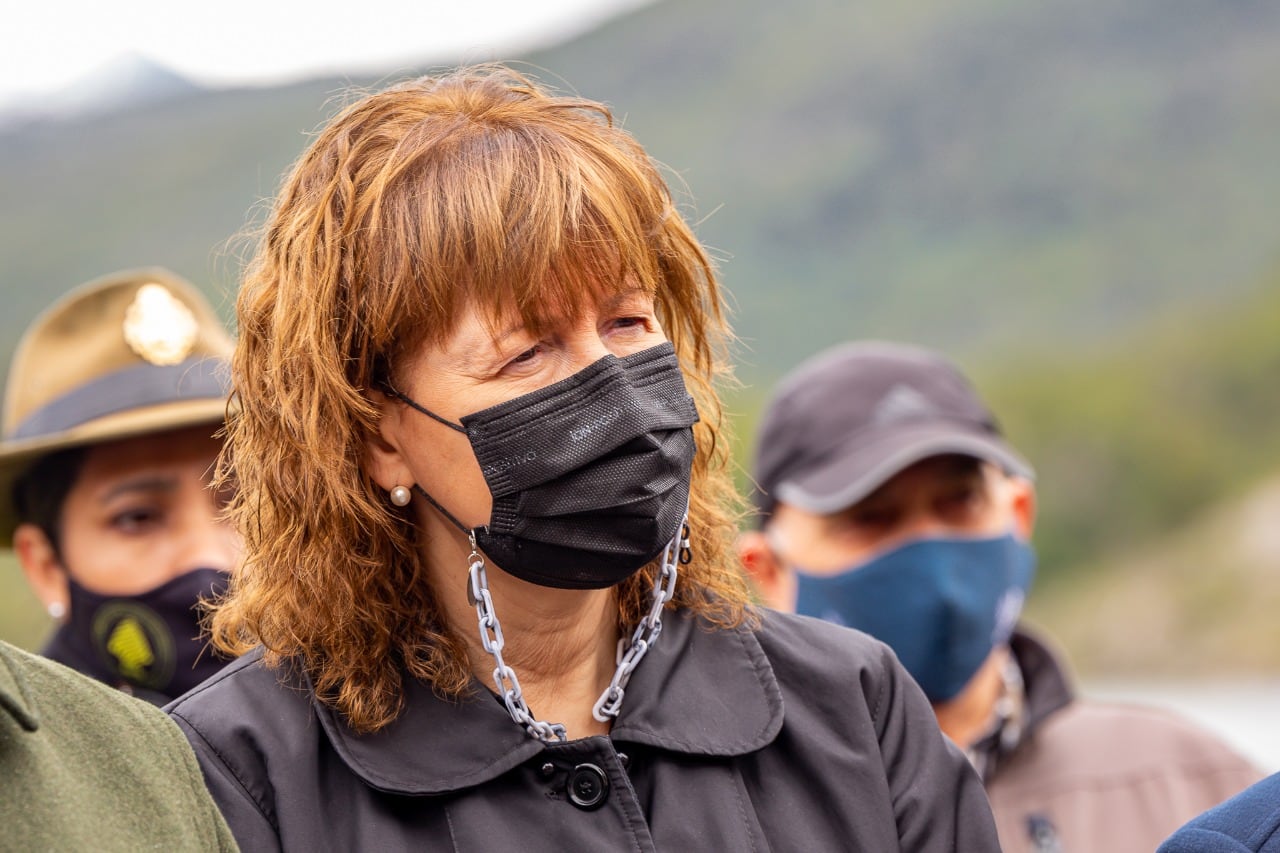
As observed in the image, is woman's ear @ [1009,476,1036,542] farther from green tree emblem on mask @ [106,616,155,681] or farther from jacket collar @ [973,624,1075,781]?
green tree emblem on mask @ [106,616,155,681]

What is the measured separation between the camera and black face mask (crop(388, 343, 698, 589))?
221 cm

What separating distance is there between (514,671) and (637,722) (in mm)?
200

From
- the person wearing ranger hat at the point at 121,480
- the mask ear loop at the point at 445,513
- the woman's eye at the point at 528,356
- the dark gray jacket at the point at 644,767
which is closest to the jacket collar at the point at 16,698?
the dark gray jacket at the point at 644,767

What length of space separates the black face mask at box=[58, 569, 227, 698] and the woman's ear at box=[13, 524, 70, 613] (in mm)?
127

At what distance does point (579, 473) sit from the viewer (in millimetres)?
2238

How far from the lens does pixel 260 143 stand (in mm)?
79688

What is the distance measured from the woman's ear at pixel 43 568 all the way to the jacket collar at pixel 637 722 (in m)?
1.55

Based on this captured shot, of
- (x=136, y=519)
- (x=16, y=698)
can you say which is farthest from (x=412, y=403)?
(x=136, y=519)

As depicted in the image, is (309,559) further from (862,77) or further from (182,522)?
(862,77)

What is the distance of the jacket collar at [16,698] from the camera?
67.9 inches

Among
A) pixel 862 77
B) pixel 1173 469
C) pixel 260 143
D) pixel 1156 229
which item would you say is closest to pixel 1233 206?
pixel 1156 229

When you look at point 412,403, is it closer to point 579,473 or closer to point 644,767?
point 579,473

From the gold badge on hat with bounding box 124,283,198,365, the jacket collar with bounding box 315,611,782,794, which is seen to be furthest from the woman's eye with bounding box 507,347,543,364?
the gold badge on hat with bounding box 124,283,198,365

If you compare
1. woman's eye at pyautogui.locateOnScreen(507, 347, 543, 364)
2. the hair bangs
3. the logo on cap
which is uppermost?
the hair bangs
